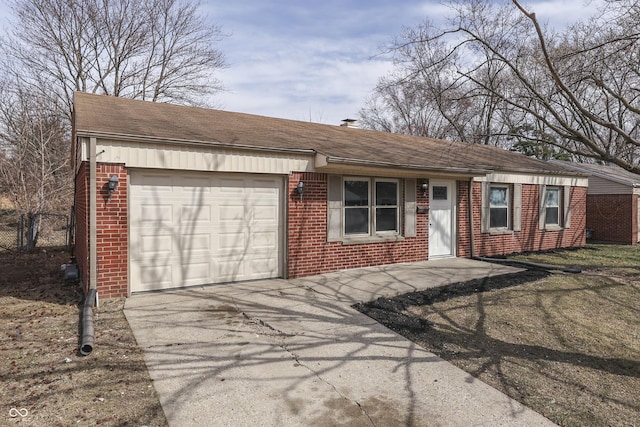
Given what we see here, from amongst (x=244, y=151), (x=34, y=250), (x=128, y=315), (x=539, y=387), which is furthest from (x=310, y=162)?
(x=34, y=250)

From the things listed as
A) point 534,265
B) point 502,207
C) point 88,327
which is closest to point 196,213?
point 88,327

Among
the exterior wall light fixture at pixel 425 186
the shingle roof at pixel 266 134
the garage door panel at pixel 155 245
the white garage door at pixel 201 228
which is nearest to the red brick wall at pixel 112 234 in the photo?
the white garage door at pixel 201 228

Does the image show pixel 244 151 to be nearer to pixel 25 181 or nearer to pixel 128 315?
pixel 128 315

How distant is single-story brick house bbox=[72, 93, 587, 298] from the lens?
639 cm

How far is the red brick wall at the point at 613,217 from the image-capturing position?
16.4 meters

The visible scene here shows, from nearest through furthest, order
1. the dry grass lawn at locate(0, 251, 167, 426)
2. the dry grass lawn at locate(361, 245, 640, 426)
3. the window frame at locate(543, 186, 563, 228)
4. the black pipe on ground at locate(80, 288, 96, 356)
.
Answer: the dry grass lawn at locate(0, 251, 167, 426) → the dry grass lawn at locate(361, 245, 640, 426) → the black pipe on ground at locate(80, 288, 96, 356) → the window frame at locate(543, 186, 563, 228)

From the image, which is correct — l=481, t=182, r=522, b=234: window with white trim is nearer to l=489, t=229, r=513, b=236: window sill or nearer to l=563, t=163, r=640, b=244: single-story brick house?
l=489, t=229, r=513, b=236: window sill

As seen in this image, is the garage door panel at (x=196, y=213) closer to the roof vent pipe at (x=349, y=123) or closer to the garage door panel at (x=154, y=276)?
the garage door panel at (x=154, y=276)

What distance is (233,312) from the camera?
19.1ft

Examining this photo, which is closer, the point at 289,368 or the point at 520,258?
the point at 289,368

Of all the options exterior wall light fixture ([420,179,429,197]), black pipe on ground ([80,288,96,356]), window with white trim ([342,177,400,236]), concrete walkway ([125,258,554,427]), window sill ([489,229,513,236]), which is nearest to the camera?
concrete walkway ([125,258,554,427])

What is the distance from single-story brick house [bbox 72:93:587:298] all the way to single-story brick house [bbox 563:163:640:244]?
311 inches

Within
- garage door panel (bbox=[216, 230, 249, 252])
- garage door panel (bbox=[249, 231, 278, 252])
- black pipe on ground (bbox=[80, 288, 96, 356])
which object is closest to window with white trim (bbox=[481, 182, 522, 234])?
garage door panel (bbox=[249, 231, 278, 252])

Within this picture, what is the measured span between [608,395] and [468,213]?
24.4ft
